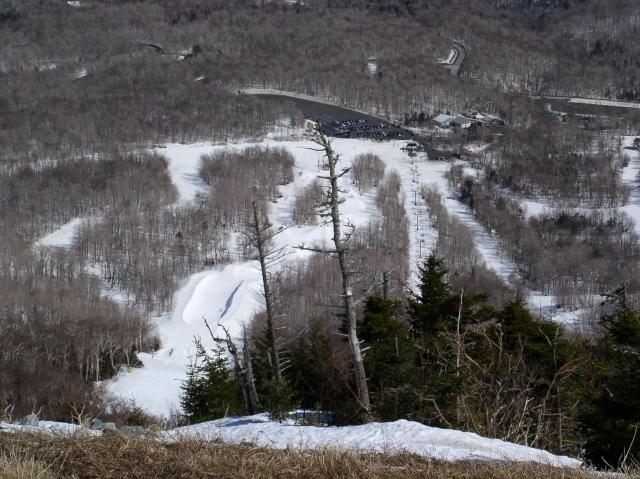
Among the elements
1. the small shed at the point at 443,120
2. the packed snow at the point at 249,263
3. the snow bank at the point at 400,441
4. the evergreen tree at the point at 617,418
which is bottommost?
the packed snow at the point at 249,263

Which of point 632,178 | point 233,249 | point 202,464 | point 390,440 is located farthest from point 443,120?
point 202,464

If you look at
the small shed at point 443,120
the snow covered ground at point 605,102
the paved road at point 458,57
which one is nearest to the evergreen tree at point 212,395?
Answer: the small shed at point 443,120

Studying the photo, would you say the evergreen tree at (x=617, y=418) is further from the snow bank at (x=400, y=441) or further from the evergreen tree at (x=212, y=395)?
the evergreen tree at (x=212, y=395)

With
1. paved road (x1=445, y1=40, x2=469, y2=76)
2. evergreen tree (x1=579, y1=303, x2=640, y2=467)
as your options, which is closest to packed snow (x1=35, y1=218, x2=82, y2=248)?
evergreen tree (x1=579, y1=303, x2=640, y2=467)

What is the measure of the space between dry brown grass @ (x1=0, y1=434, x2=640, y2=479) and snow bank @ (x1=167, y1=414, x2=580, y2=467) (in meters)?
0.40

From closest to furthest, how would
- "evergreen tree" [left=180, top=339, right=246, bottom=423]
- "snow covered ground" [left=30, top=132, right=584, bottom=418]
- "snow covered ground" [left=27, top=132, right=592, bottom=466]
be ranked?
"snow covered ground" [left=27, top=132, right=592, bottom=466]
"evergreen tree" [left=180, top=339, right=246, bottom=423]
"snow covered ground" [left=30, top=132, right=584, bottom=418]

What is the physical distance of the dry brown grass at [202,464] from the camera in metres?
3.71

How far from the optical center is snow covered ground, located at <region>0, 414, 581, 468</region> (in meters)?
4.68

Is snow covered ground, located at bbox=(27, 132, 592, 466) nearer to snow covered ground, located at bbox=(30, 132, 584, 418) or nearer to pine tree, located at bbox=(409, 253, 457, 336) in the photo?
snow covered ground, located at bbox=(30, 132, 584, 418)

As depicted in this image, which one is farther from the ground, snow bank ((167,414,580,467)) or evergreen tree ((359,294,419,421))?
snow bank ((167,414,580,467))

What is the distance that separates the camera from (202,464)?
3.82m

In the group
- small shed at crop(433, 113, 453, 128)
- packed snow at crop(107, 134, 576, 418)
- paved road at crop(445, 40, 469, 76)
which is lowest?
packed snow at crop(107, 134, 576, 418)

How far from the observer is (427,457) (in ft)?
14.7

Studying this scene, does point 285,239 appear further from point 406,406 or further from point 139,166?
point 406,406
